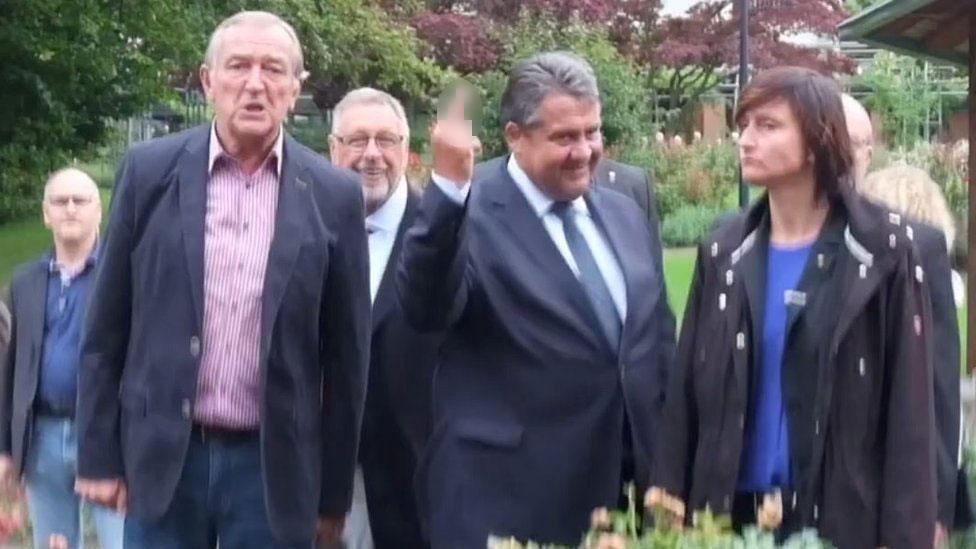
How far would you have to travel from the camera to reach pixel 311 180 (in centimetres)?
451

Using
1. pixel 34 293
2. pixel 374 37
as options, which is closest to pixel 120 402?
pixel 34 293

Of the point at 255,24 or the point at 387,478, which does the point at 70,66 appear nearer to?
the point at 387,478

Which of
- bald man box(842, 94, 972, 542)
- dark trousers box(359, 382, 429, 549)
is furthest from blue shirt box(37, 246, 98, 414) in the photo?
bald man box(842, 94, 972, 542)

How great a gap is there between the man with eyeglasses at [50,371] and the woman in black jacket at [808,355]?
250cm

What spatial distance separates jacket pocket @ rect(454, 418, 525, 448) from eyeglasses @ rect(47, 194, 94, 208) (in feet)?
6.89

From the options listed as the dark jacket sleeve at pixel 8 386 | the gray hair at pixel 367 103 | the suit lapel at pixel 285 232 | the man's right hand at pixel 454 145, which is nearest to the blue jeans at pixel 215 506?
the suit lapel at pixel 285 232

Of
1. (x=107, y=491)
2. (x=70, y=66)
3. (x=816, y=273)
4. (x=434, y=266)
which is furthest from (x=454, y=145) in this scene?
(x=70, y=66)

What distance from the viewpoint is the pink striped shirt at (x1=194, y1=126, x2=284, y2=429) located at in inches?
171

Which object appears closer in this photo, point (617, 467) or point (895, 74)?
point (617, 467)

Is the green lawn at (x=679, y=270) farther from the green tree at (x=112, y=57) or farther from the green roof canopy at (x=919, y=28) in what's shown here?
the green roof canopy at (x=919, y=28)

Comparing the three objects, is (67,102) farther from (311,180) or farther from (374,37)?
(311,180)

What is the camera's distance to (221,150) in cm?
447

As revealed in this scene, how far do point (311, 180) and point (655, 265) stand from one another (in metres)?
0.98

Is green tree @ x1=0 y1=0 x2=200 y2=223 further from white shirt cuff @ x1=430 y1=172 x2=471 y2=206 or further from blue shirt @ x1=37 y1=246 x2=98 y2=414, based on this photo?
white shirt cuff @ x1=430 y1=172 x2=471 y2=206
